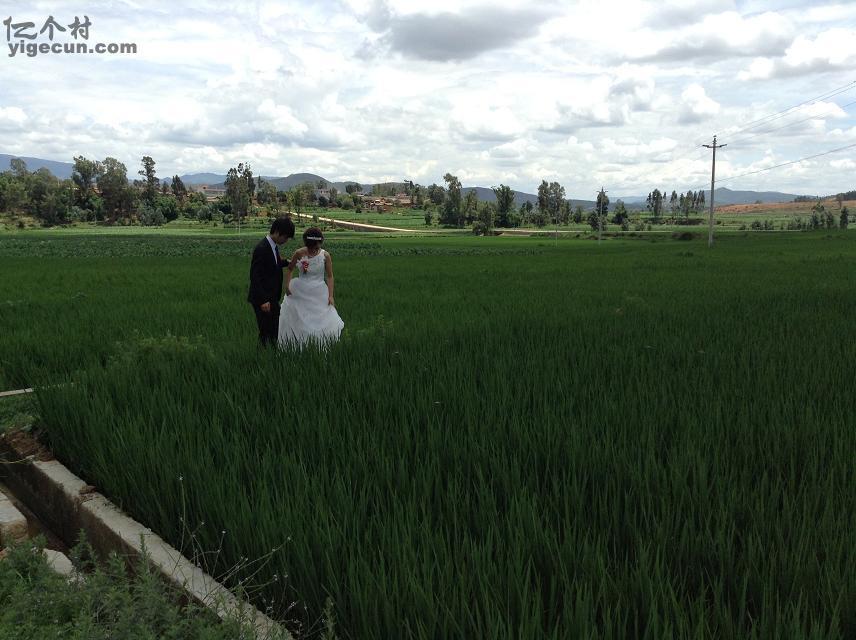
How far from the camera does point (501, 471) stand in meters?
2.88

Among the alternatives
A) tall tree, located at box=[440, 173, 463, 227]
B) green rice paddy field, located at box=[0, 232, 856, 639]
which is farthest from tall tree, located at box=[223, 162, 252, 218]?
green rice paddy field, located at box=[0, 232, 856, 639]

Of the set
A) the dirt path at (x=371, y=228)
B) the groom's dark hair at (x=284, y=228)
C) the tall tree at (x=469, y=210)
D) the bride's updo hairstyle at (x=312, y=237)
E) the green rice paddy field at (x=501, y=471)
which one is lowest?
the green rice paddy field at (x=501, y=471)

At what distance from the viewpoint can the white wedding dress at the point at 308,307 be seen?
6.85m

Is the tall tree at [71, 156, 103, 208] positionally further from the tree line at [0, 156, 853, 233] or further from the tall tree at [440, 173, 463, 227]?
the tall tree at [440, 173, 463, 227]

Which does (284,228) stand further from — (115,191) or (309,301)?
(115,191)

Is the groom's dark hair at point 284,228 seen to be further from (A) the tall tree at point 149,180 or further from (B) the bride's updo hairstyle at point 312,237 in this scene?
(A) the tall tree at point 149,180

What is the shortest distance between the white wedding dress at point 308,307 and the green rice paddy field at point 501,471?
1.94 ft

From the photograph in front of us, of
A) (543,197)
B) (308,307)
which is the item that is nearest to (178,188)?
(543,197)

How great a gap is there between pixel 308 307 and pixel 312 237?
84 cm

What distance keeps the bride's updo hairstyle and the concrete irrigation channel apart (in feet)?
10.2

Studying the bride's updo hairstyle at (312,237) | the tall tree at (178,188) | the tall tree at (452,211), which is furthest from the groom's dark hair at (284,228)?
the tall tree at (178,188)

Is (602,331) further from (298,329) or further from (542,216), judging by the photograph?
(542,216)

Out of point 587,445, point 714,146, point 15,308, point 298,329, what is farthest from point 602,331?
point 714,146

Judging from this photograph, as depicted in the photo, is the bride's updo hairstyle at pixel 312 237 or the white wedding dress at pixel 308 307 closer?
the bride's updo hairstyle at pixel 312 237
